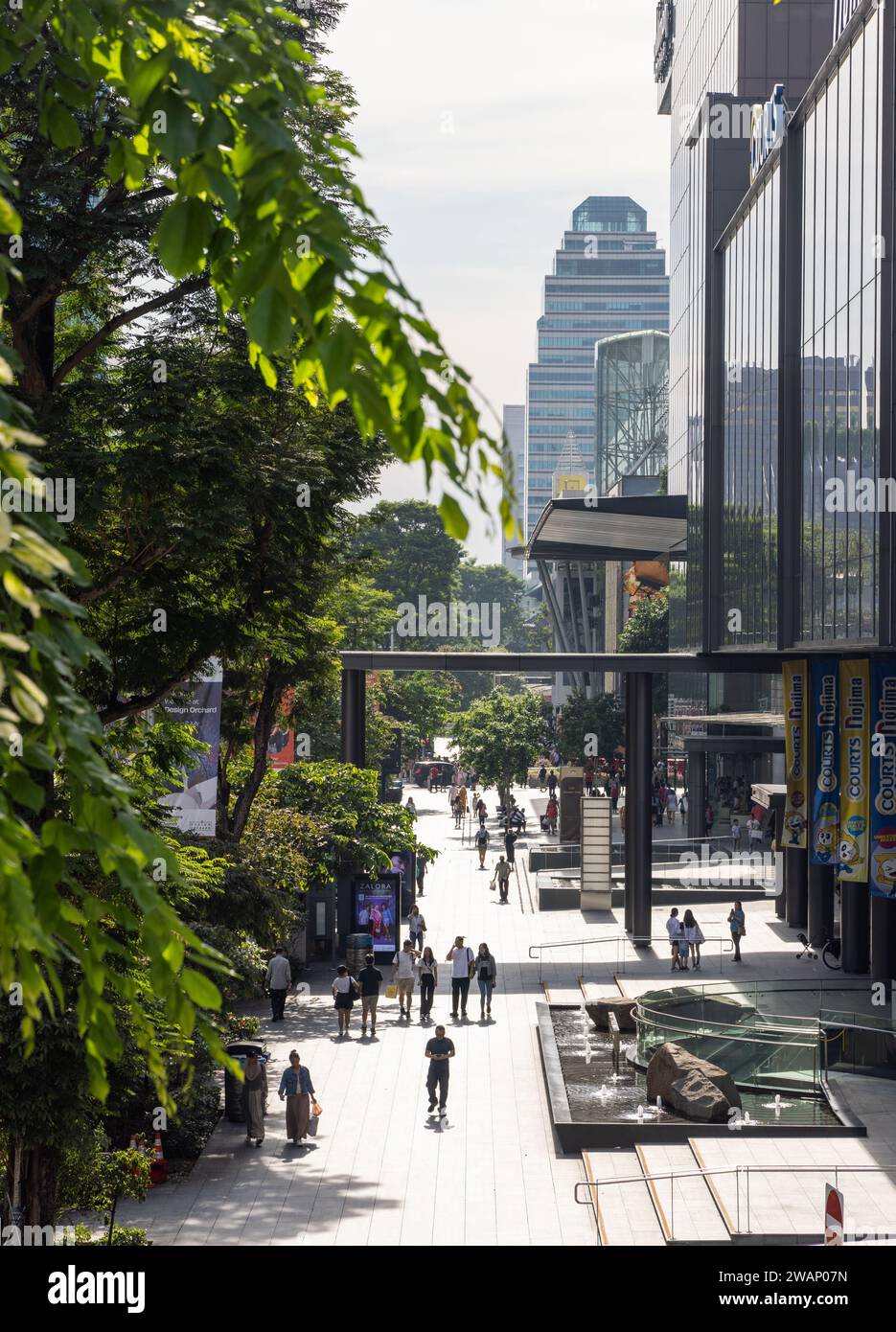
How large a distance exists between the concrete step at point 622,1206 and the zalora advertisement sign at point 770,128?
72.5ft

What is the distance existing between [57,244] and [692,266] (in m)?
43.8

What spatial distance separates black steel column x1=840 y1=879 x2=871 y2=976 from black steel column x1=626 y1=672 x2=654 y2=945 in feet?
14.5

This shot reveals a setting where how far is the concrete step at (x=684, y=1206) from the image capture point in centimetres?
1476

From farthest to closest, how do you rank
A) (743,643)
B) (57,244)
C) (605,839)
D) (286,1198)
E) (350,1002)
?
(605,839), (743,643), (350,1002), (286,1198), (57,244)

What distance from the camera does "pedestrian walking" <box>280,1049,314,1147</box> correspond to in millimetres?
18922

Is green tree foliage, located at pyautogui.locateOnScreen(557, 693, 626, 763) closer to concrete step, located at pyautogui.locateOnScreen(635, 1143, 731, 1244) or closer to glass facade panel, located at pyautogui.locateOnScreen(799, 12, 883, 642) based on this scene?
glass facade panel, located at pyautogui.locateOnScreen(799, 12, 883, 642)

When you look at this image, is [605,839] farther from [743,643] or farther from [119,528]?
[119,528]

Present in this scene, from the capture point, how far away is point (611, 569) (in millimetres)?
99312

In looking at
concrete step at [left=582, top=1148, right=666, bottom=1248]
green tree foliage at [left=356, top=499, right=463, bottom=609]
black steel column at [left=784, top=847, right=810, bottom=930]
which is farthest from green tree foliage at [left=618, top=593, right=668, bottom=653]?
concrete step at [left=582, top=1148, right=666, bottom=1248]

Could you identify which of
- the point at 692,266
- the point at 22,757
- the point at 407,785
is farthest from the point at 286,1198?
the point at 407,785

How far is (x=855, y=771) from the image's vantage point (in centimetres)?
2869

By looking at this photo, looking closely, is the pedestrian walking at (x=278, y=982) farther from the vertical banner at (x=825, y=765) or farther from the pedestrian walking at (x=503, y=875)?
the pedestrian walking at (x=503, y=875)

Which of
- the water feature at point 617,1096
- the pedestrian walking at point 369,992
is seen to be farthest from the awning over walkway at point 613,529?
the water feature at point 617,1096

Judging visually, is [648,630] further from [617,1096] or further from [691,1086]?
A: [691,1086]
